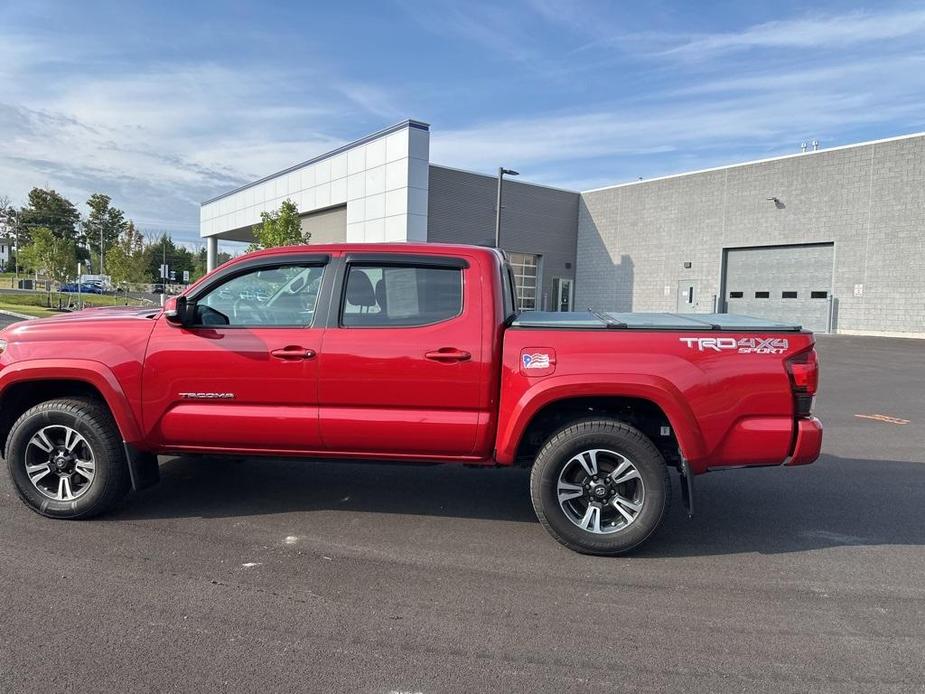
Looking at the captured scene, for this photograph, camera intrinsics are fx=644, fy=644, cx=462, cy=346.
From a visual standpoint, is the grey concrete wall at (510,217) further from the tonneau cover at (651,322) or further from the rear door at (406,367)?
the rear door at (406,367)

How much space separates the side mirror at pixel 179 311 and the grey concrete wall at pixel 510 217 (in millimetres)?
25368

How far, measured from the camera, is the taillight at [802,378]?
3896 millimetres

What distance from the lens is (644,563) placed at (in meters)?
4.01

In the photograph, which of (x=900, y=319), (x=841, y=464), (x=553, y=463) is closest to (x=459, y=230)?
(x=900, y=319)

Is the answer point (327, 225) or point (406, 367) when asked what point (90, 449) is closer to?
point (406, 367)

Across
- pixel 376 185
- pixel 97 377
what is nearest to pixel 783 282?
pixel 376 185

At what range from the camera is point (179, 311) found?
4.26 m

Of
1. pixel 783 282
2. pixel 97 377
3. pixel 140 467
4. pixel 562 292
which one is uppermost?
pixel 783 282

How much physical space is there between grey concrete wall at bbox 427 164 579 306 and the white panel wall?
2.09 meters

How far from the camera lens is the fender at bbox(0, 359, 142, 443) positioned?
435cm

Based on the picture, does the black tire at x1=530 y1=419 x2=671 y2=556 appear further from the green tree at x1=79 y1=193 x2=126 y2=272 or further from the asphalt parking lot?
the green tree at x1=79 y1=193 x2=126 y2=272

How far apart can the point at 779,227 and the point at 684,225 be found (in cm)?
469

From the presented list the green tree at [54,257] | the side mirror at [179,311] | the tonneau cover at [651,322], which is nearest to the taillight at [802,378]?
the tonneau cover at [651,322]

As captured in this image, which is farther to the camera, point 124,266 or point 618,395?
point 124,266
